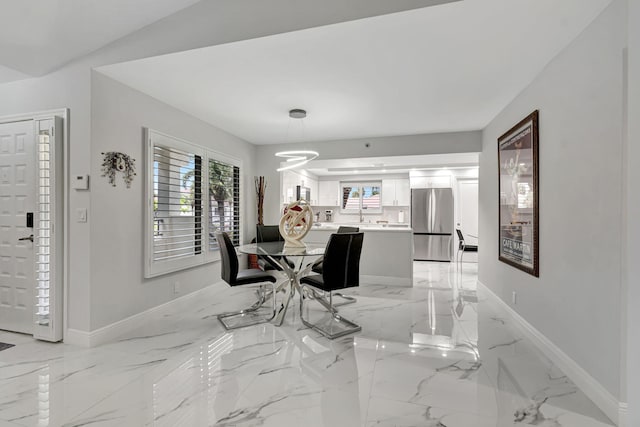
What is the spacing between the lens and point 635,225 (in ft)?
5.27

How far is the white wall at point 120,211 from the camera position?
277 centimetres

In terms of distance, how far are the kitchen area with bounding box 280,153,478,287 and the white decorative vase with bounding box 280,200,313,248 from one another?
1753 mm

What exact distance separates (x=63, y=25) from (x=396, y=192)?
282 inches

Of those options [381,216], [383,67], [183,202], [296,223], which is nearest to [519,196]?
[383,67]

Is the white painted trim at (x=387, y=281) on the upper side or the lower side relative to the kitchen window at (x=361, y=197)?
lower

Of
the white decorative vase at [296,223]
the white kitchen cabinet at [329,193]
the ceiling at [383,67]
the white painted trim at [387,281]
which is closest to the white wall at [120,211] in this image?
the ceiling at [383,67]

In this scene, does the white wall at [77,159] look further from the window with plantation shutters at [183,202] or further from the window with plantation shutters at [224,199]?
the window with plantation shutters at [224,199]

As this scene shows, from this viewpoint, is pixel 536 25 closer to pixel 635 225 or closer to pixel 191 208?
pixel 635 225

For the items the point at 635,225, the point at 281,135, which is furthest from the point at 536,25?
the point at 281,135

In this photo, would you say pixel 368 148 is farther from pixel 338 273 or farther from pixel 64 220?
pixel 64 220

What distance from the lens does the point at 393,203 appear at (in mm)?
8289

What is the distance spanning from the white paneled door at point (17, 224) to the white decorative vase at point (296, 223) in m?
2.40

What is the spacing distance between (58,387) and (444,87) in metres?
3.96

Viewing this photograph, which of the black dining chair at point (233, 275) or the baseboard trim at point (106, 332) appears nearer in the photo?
the baseboard trim at point (106, 332)
